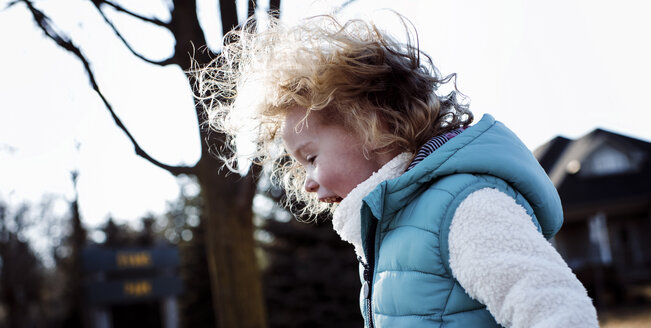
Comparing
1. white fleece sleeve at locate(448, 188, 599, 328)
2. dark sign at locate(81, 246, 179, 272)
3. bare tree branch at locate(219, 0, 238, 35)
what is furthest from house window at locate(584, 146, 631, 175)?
white fleece sleeve at locate(448, 188, 599, 328)

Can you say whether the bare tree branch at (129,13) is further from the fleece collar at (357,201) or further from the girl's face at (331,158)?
the fleece collar at (357,201)

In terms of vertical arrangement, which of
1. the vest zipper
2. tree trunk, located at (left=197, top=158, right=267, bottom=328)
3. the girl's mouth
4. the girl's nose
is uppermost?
the girl's nose

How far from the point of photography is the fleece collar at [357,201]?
4.62ft

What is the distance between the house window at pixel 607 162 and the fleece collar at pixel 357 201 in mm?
14936

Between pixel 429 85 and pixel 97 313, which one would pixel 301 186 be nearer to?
pixel 429 85

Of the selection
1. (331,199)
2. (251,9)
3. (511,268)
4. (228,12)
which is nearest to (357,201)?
(331,199)

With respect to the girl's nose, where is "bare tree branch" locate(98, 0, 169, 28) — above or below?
above

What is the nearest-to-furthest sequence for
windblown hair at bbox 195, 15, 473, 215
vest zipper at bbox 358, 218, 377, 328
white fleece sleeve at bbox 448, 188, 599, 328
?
white fleece sleeve at bbox 448, 188, 599, 328, vest zipper at bbox 358, 218, 377, 328, windblown hair at bbox 195, 15, 473, 215

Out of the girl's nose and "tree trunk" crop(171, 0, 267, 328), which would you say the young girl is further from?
"tree trunk" crop(171, 0, 267, 328)

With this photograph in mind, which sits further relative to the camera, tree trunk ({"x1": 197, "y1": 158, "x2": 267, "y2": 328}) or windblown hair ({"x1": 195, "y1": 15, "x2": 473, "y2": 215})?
tree trunk ({"x1": 197, "y1": 158, "x2": 267, "y2": 328})

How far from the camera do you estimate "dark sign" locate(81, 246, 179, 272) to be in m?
10.6

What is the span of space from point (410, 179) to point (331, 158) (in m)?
0.27

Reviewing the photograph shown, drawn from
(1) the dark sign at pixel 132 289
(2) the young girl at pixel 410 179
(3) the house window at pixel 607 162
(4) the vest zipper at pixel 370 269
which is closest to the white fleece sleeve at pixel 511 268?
(2) the young girl at pixel 410 179

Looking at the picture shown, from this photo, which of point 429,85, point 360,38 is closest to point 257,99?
point 360,38
